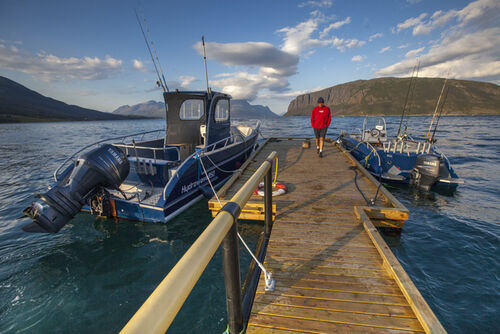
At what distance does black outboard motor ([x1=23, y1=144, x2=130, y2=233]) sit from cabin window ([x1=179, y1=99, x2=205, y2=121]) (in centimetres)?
378

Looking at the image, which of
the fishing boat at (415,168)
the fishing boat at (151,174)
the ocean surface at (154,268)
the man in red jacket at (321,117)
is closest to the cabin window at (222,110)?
the fishing boat at (151,174)

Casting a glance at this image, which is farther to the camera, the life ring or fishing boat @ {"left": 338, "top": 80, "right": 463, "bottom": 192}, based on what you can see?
fishing boat @ {"left": 338, "top": 80, "right": 463, "bottom": 192}

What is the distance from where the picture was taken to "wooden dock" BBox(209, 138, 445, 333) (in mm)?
2139

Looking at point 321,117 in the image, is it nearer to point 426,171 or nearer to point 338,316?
point 426,171

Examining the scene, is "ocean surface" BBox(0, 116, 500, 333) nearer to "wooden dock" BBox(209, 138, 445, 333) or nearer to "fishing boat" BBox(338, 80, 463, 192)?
"fishing boat" BBox(338, 80, 463, 192)

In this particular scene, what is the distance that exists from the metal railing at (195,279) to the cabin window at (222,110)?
7.18 metres

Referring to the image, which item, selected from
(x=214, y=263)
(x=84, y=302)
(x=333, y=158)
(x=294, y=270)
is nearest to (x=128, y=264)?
(x=84, y=302)

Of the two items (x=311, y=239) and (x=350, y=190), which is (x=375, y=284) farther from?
(x=350, y=190)

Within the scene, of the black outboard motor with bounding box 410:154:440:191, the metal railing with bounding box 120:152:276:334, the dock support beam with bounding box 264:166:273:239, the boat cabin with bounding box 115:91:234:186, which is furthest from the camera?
the boat cabin with bounding box 115:91:234:186

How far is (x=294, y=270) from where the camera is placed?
2.88 m

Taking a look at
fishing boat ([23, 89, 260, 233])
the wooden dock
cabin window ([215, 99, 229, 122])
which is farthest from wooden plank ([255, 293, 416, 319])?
cabin window ([215, 99, 229, 122])

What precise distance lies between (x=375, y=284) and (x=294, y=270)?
100 centimetres

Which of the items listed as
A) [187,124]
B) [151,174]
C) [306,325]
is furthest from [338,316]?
[187,124]

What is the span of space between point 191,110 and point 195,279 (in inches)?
336
